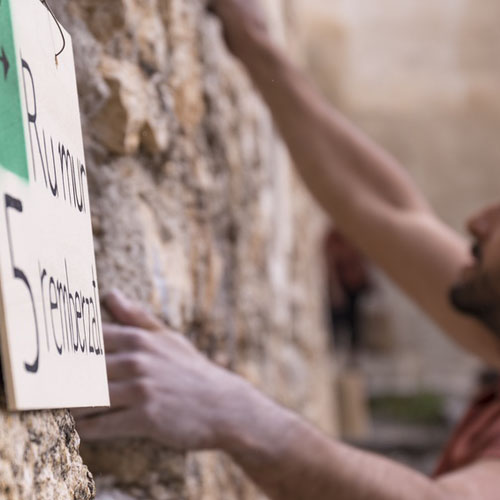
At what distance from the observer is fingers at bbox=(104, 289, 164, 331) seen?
0.87m

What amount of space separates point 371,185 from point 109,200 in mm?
738

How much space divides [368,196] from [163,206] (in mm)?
589

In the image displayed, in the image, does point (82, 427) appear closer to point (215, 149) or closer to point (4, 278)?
point (4, 278)

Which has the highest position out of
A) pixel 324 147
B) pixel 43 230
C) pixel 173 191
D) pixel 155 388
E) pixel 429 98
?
pixel 429 98

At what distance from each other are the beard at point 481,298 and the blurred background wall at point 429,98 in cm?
610

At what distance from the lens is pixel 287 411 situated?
98 centimetres

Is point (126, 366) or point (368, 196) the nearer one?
point (126, 366)

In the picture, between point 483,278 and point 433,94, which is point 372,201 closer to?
point 483,278

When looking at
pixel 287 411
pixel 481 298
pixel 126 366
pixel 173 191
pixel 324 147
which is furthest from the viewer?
pixel 324 147

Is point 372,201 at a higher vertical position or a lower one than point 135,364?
higher

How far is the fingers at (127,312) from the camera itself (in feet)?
2.87

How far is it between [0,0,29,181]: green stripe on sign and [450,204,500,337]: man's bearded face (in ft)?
3.09

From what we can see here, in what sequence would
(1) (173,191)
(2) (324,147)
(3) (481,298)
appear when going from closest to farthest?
1. (1) (173,191)
2. (3) (481,298)
3. (2) (324,147)

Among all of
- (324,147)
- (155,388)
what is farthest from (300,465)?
(324,147)
